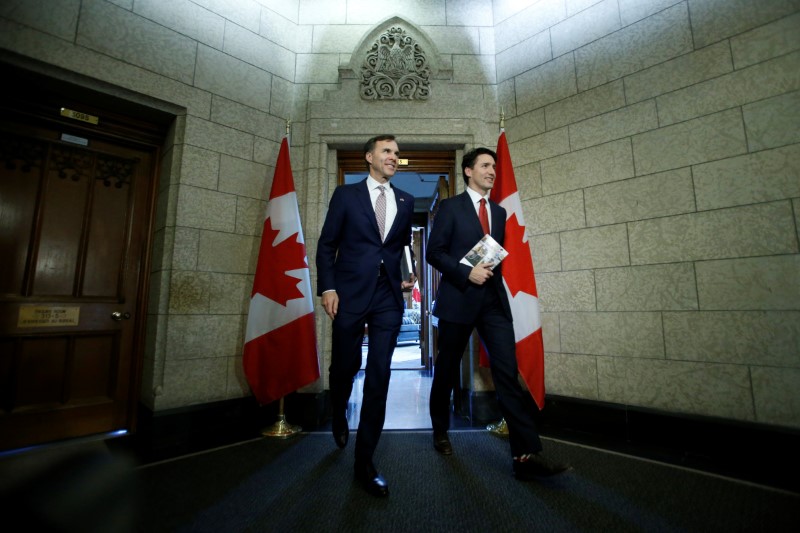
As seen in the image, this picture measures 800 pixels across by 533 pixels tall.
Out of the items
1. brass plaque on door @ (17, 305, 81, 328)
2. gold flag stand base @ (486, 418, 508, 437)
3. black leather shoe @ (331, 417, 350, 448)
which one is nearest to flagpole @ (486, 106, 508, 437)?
gold flag stand base @ (486, 418, 508, 437)

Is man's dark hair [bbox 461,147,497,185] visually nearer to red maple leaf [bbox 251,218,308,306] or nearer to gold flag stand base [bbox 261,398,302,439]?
red maple leaf [bbox 251,218,308,306]

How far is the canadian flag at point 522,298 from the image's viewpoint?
217 centimetres

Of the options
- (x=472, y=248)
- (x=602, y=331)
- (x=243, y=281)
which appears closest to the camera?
(x=472, y=248)

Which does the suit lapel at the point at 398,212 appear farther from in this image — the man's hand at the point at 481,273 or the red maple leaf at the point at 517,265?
the red maple leaf at the point at 517,265

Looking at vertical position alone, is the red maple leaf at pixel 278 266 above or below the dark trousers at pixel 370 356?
above

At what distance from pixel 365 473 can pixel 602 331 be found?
1.74 meters

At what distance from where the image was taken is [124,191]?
94.5 inches

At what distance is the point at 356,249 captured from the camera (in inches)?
68.9

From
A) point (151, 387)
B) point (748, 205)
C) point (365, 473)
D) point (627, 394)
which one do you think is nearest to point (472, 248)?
point (365, 473)

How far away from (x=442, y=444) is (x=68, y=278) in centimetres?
246

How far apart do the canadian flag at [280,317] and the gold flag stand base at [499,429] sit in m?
1.18

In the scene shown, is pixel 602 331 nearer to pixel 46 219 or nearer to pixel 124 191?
pixel 124 191

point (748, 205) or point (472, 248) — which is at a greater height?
point (748, 205)

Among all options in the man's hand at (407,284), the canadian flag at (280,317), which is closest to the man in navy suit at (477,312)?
the man's hand at (407,284)
